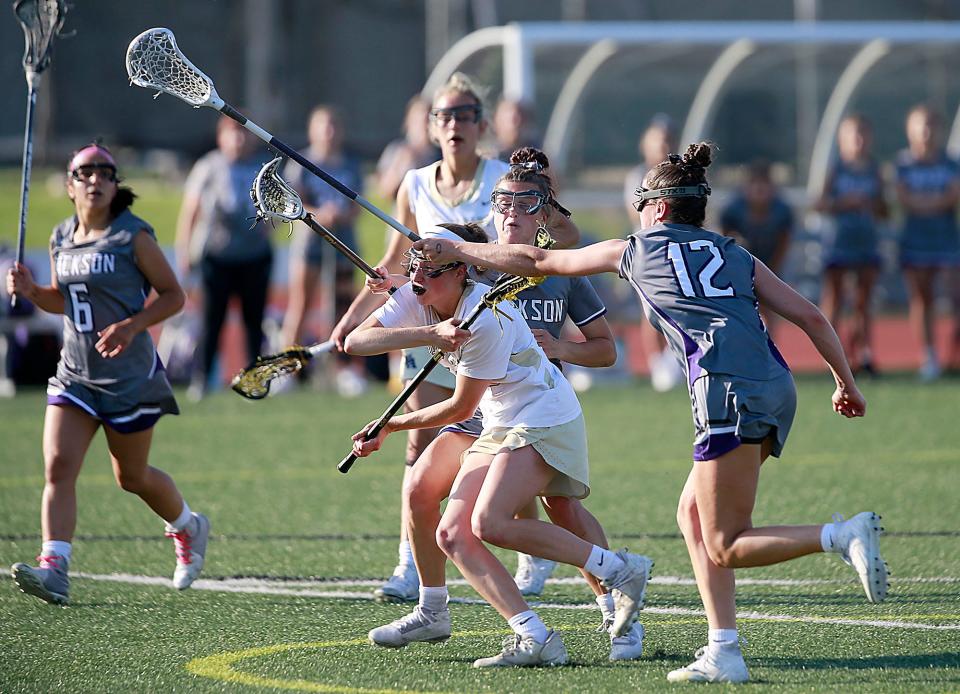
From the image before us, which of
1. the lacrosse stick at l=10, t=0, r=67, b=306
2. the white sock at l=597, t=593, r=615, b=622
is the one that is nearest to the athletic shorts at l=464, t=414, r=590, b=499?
the white sock at l=597, t=593, r=615, b=622

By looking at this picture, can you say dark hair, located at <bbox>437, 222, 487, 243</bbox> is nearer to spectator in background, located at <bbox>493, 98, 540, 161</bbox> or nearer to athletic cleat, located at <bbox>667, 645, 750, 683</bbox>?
athletic cleat, located at <bbox>667, 645, 750, 683</bbox>

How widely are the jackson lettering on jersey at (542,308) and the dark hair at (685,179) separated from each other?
118 centimetres

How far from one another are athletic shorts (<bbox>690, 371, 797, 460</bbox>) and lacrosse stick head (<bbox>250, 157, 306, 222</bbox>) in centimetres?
171

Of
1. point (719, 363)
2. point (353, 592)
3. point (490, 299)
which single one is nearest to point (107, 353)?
point (353, 592)

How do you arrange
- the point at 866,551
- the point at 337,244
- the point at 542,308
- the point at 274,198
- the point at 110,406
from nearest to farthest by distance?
1. the point at 866,551
2. the point at 337,244
3. the point at 274,198
4. the point at 542,308
5. the point at 110,406

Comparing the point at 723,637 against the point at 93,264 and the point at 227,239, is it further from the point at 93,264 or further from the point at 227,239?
the point at 227,239

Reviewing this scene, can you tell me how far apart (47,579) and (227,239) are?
21.6 feet

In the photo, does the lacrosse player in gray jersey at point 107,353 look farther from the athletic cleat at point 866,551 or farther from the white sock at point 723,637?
the athletic cleat at point 866,551

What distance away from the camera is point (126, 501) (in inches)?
332

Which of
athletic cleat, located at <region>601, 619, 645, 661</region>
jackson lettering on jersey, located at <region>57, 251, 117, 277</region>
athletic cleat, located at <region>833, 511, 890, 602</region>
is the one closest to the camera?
athletic cleat, located at <region>833, 511, 890, 602</region>

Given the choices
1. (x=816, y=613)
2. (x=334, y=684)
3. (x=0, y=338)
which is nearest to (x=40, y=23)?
(x=334, y=684)

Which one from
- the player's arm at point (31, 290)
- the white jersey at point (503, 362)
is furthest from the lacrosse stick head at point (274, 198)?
the player's arm at point (31, 290)

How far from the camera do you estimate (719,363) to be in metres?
4.59

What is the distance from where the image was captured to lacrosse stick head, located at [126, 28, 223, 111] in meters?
5.56
